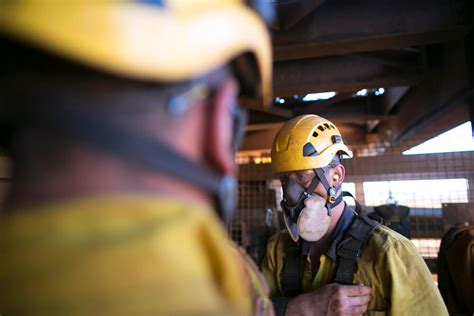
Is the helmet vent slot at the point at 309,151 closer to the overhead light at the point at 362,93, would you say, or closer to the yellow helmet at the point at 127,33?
the yellow helmet at the point at 127,33

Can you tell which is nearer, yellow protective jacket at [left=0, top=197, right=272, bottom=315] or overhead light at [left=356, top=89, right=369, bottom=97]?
yellow protective jacket at [left=0, top=197, right=272, bottom=315]

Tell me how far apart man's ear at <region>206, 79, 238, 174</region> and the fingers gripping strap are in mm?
1954

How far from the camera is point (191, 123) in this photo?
2.44ft

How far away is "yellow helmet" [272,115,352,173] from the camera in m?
2.76

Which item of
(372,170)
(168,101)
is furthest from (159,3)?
(372,170)

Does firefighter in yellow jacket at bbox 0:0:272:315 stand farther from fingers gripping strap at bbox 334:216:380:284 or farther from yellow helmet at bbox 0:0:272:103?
fingers gripping strap at bbox 334:216:380:284

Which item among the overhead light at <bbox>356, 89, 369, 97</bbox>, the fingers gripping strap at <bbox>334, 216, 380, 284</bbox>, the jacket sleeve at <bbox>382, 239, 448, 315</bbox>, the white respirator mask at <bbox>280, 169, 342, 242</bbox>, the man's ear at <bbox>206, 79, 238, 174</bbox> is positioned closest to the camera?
the man's ear at <bbox>206, 79, 238, 174</bbox>

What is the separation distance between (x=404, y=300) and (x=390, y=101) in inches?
189

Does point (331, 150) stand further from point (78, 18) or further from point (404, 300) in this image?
point (78, 18)

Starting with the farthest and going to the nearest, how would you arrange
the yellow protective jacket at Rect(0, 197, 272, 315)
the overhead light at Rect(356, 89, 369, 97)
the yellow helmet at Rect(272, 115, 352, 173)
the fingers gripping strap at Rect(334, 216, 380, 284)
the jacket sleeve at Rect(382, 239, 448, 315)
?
the overhead light at Rect(356, 89, 369, 97), the yellow helmet at Rect(272, 115, 352, 173), the fingers gripping strap at Rect(334, 216, 380, 284), the jacket sleeve at Rect(382, 239, 448, 315), the yellow protective jacket at Rect(0, 197, 272, 315)

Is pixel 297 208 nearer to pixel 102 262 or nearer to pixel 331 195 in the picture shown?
pixel 331 195

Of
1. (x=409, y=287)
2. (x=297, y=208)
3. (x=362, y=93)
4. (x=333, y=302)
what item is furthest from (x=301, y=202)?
(x=362, y=93)

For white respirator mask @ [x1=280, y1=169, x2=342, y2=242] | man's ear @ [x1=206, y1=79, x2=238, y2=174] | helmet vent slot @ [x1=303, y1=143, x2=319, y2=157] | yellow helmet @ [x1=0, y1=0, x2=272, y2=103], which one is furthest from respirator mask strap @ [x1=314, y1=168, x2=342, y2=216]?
yellow helmet @ [x1=0, y1=0, x2=272, y2=103]

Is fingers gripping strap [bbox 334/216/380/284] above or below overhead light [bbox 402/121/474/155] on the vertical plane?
below
